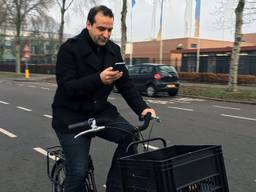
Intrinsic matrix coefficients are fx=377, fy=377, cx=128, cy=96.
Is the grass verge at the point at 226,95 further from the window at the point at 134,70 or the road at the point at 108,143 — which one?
the road at the point at 108,143

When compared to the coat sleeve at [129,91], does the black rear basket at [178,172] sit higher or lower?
lower

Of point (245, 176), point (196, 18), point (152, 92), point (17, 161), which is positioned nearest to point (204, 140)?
point (245, 176)

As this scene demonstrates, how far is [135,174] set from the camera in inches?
87.0

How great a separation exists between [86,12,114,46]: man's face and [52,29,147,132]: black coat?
0.08 meters

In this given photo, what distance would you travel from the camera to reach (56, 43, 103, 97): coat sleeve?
2.64 meters

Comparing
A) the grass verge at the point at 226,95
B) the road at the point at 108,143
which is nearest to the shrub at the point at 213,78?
the grass verge at the point at 226,95

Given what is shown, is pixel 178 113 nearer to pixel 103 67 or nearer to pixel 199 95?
pixel 199 95

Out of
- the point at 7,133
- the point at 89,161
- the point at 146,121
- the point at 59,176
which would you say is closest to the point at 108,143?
the point at 7,133

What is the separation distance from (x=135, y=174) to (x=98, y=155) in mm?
3884

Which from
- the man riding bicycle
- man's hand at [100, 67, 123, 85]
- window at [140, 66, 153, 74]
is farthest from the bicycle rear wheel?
window at [140, 66, 153, 74]

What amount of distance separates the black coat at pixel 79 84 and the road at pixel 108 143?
6.15 ft

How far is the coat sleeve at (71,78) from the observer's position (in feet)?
8.66

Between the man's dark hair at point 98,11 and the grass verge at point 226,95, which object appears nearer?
the man's dark hair at point 98,11

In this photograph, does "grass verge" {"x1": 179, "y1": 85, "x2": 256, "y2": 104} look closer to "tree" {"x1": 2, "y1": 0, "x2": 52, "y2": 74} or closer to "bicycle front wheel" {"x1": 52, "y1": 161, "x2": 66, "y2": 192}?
"bicycle front wheel" {"x1": 52, "y1": 161, "x2": 66, "y2": 192}
